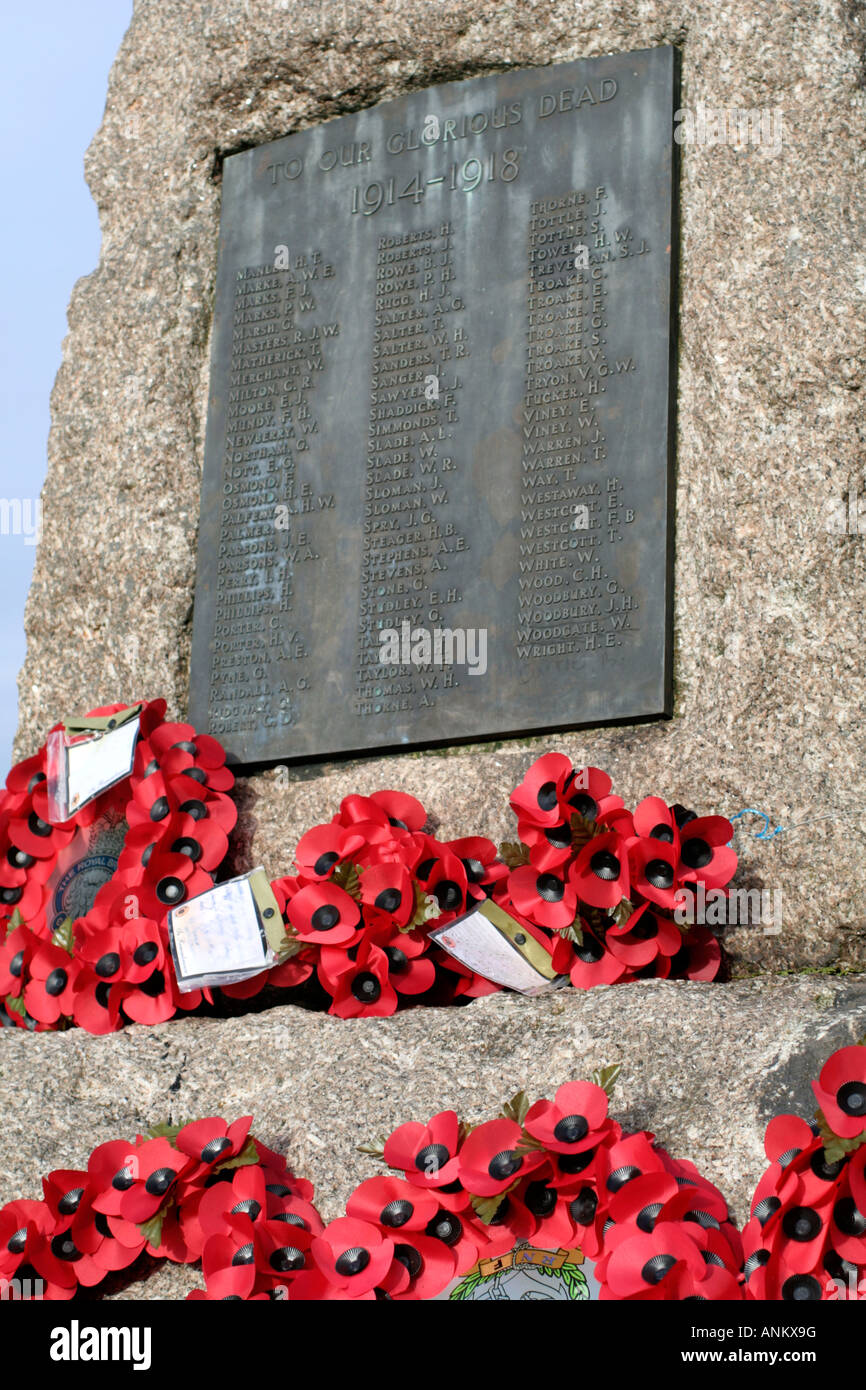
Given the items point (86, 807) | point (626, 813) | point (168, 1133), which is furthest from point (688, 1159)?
point (86, 807)

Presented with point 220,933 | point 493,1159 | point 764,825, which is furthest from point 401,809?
point 493,1159

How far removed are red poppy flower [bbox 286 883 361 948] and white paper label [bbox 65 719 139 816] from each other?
2.56 ft

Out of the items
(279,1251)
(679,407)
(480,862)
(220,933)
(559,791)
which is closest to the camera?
(279,1251)

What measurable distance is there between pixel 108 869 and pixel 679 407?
2.20 meters

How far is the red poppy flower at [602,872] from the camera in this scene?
408 centimetres

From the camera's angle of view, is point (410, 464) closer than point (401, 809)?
No

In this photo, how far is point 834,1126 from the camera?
120 inches

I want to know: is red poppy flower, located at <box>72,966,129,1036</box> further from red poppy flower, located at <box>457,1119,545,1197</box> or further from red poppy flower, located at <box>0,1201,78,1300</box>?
red poppy flower, located at <box>457,1119,545,1197</box>

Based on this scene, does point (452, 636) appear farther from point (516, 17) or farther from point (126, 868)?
point (516, 17)

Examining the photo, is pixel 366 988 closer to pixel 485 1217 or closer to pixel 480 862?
pixel 480 862

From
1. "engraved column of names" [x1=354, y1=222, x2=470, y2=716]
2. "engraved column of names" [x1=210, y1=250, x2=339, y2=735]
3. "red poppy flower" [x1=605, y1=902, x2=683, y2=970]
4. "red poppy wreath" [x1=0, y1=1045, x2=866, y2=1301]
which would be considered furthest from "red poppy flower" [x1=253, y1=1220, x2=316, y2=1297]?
"engraved column of names" [x1=210, y1=250, x2=339, y2=735]

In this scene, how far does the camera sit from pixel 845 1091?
122 inches

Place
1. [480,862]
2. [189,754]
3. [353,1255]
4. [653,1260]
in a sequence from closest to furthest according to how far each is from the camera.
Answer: [653,1260] → [353,1255] → [480,862] → [189,754]

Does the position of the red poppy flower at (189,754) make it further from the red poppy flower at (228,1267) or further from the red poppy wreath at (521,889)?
the red poppy flower at (228,1267)
